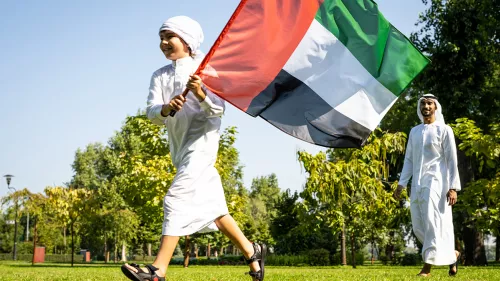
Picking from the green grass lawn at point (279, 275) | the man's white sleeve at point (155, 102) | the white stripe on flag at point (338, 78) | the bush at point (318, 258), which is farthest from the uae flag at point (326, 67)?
the bush at point (318, 258)

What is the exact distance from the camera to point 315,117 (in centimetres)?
594

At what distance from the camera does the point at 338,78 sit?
19.9 feet

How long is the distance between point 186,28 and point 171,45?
0.67 feet

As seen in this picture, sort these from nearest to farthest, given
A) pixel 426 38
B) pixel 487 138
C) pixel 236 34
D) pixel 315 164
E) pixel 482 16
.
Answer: pixel 236 34 → pixel 487 138 → pixel 315 164 → pixel 482 16 → pixel 426 38

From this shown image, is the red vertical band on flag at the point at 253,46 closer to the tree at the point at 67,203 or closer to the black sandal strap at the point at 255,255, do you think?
the black sandal strap at the point at 255,255

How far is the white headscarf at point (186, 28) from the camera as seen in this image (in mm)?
5320

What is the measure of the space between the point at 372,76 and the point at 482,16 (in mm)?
24359

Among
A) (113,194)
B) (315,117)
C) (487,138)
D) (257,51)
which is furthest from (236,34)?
(113,194)

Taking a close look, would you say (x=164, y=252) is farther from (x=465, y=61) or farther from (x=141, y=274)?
(x=465, y=61)

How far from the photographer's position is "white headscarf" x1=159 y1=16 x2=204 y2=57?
5.32 metres

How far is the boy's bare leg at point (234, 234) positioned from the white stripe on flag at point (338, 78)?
1567mm

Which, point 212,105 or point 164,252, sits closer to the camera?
point 164,252

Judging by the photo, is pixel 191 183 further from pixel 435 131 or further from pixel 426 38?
pixel 426 38

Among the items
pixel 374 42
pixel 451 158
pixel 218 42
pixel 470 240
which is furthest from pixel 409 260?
pixel 218 42
